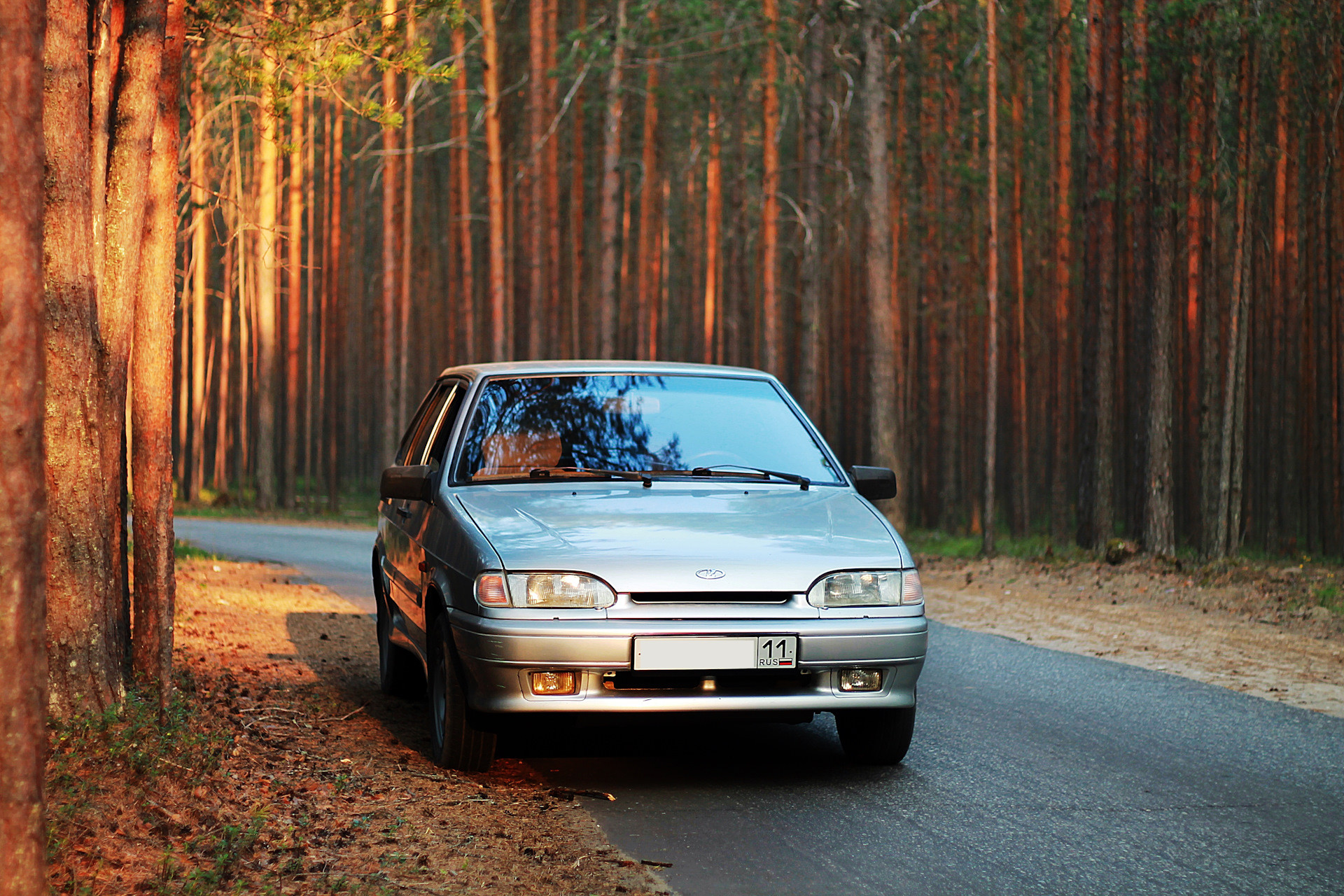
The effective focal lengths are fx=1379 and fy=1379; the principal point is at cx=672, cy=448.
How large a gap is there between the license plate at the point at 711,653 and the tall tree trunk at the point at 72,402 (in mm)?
2310

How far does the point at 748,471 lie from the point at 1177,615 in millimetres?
7582

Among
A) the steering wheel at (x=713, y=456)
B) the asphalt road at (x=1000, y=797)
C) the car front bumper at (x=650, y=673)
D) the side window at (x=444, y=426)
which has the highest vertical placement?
the side window at (x=444, y=426)

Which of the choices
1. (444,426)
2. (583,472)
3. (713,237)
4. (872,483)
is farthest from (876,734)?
(713,237)

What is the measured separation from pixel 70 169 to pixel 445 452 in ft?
7.13

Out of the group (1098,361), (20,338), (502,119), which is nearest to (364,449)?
(502,119)

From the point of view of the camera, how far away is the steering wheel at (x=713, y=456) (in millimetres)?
6762

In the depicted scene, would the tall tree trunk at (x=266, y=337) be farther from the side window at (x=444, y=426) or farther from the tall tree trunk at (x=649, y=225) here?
the side window at (x=444, y=426)

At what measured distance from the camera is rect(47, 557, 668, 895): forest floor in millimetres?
4309

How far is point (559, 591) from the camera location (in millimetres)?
5477

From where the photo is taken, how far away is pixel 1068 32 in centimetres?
2794

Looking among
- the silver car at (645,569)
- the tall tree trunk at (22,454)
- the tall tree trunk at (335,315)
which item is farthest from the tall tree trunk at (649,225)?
the tall tree trunk at (22,454)

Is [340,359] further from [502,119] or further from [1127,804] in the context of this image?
[1127,804]

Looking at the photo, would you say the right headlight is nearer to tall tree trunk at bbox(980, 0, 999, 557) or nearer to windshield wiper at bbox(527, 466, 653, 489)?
windshield wiper at bbox(527, 466, 653, 489)

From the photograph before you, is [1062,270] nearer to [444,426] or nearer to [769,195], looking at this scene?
[769,195]
